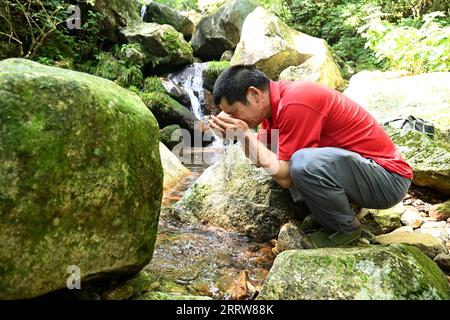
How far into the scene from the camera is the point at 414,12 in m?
10.6

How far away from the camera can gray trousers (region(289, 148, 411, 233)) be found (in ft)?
7.76

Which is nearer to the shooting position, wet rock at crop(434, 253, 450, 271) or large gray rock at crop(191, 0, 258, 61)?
wet rock at crop(434, 253, 450, 271)

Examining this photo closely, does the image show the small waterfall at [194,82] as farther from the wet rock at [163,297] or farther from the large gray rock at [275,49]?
the wet rock at [163,297]

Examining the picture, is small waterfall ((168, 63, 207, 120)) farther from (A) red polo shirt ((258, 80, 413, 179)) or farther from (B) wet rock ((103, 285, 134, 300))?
(B) wet rock ((103, 285, 134, 300))

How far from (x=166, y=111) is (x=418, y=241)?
7594mm

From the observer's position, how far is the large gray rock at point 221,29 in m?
12.5

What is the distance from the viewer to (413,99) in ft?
17.6

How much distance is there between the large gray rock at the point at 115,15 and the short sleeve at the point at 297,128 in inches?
353

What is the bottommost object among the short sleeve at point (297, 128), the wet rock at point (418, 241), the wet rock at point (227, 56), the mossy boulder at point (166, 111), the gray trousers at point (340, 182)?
the mossy boulder at point (166, 111)

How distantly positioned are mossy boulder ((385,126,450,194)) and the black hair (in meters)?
2.16

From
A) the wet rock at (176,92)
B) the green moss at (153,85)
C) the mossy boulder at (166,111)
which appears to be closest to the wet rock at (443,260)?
the mossy boulder at (166,111)

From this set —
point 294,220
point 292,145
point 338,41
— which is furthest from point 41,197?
point 338,41

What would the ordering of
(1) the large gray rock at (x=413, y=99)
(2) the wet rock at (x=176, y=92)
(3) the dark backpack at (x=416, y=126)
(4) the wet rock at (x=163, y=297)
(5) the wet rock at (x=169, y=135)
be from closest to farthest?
(4) the wet rock at (x=163, y=297), (3) the dark backpack at (x=416, y=126), (1) the large gray rock at (x=413, y=99), (5) the wet rock at (x=169, y=135), (2) the wet rock at (x=176, y=92)

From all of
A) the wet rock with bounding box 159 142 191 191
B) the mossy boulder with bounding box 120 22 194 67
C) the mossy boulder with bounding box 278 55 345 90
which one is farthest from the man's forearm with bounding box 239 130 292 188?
the mossy boulder with bounding box 120 22 194 67
